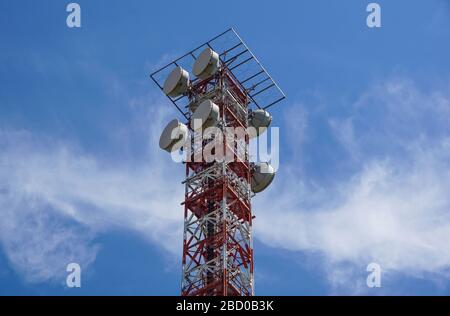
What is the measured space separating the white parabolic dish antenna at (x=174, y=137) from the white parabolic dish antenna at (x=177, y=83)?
353cm

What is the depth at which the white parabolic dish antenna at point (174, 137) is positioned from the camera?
242ft

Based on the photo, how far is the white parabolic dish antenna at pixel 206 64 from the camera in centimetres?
7562

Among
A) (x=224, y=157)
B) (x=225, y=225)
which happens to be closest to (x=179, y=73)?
(x=224, y=157)

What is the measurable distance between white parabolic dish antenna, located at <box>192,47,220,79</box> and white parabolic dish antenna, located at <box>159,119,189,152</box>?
176 inches

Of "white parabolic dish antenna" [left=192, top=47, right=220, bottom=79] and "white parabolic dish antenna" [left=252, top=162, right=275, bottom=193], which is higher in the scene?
"white parabolic dish antenna" [left=192, top=47, right=220, bottom=79]

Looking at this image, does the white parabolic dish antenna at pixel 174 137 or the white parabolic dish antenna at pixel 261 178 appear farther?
the white parabolic dish antenna at pixel 261 178

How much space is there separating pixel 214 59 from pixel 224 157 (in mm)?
8669

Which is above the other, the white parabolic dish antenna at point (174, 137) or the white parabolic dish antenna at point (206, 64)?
the white parabolic dish antenna at point (206, 64)

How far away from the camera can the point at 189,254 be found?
68.4 meters

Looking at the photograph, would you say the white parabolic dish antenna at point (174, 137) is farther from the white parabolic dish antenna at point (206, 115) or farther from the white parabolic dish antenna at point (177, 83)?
the white parabolic dish antenna at point (177, 83)

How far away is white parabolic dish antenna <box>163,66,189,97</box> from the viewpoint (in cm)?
7719

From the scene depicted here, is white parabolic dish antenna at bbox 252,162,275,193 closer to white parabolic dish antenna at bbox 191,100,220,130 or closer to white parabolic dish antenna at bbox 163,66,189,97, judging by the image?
white parabolic dish antenna at bbox 191,100,220,130

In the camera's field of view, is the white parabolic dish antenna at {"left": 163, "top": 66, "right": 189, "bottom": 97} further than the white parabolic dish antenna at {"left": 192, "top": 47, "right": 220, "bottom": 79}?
Yes
